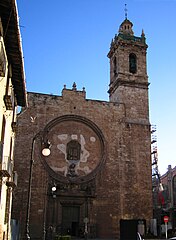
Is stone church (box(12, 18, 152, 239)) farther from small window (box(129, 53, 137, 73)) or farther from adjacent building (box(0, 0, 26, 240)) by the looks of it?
adjacent building (box(0, 0, 26, 240))

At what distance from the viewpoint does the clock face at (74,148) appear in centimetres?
2492

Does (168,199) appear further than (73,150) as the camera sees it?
Yes

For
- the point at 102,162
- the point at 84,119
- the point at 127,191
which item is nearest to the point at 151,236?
the point at 127,191

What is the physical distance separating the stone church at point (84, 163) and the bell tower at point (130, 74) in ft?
0.31

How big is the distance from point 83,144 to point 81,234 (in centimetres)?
657

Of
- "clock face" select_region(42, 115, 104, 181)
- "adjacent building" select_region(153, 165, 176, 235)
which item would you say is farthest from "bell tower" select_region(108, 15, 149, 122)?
"adjacent building" select_region(153, 165, 176, 235)

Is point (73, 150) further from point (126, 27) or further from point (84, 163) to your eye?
point (126, 27)

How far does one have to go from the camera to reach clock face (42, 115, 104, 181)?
2492cm

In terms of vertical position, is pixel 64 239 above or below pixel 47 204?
below

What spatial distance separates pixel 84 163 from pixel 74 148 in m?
1.37

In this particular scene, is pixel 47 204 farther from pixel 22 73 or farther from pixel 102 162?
pixel 22 73

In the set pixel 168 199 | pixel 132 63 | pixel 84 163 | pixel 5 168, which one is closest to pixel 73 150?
pixel 84 163

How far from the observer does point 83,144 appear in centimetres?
2591

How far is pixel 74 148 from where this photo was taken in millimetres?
25703
